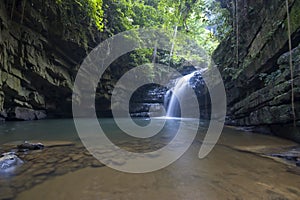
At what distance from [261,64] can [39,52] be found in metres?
8.80

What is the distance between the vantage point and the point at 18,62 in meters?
7.67

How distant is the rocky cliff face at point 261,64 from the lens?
4.43 m

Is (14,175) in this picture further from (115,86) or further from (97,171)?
(115,86)

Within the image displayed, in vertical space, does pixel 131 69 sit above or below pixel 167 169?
above

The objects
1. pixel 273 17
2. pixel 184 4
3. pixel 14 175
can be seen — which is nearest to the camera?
pixel 14 175

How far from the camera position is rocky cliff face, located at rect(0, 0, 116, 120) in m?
6.84

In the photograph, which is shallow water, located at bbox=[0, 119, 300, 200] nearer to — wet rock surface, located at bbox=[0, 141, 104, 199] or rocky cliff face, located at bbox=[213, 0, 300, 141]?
wet rock surface, located at bbox=[0, 141, 104, 199]

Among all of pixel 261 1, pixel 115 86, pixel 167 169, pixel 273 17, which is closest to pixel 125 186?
pixel 167 169

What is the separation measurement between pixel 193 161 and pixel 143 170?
860 millimetres

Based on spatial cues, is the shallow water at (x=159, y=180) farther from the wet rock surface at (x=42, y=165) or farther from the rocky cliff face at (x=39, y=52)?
the rocky cliff face at (x=39, y=52)

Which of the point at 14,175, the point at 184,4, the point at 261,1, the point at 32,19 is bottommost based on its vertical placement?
the point at 14,175

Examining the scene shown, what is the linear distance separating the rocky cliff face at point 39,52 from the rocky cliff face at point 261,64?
264 inches

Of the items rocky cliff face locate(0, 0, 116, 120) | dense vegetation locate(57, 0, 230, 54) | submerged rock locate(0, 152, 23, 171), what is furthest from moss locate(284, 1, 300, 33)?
rocky cliff face locate(0, 0, 116, 120)

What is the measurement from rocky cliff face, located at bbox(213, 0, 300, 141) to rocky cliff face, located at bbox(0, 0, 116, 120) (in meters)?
6.71
